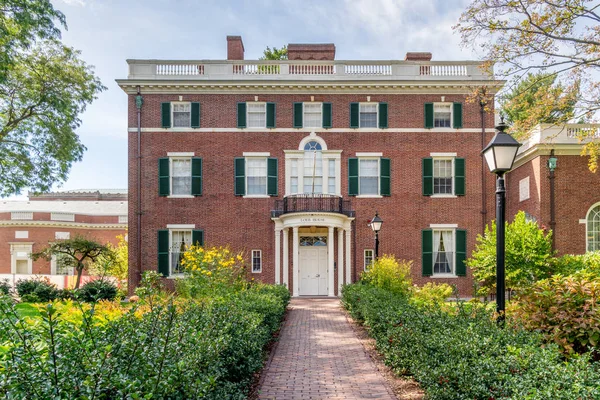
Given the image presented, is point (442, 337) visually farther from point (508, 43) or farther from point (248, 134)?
point (248, 134)

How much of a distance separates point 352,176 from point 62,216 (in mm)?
27008

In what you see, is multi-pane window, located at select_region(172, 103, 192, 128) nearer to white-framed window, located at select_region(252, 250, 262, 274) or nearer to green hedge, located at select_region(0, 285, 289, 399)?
white-framed window, located at select_region(252, 250, 262, 274)

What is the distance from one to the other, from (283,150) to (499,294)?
15.5 meters

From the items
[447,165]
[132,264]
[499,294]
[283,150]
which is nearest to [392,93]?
[447,165]

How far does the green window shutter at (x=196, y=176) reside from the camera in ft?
68.9

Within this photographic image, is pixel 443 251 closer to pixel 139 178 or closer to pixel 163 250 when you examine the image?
pixel 163 250

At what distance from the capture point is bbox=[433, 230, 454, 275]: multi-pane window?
2100 cm

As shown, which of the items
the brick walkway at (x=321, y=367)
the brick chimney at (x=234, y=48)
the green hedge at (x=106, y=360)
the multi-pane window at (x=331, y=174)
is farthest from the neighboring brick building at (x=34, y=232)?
the green hedge at (x=106, y=360)

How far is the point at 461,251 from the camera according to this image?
822 inches

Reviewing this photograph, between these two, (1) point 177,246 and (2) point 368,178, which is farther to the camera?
(2) point 368,178

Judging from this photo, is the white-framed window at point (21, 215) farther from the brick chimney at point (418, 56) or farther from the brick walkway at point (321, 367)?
the brick walkway at point (321, 367)

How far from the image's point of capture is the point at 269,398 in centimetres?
636

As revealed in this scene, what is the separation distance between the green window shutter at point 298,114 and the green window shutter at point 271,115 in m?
0.96

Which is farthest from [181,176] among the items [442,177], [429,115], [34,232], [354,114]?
[34,232]
